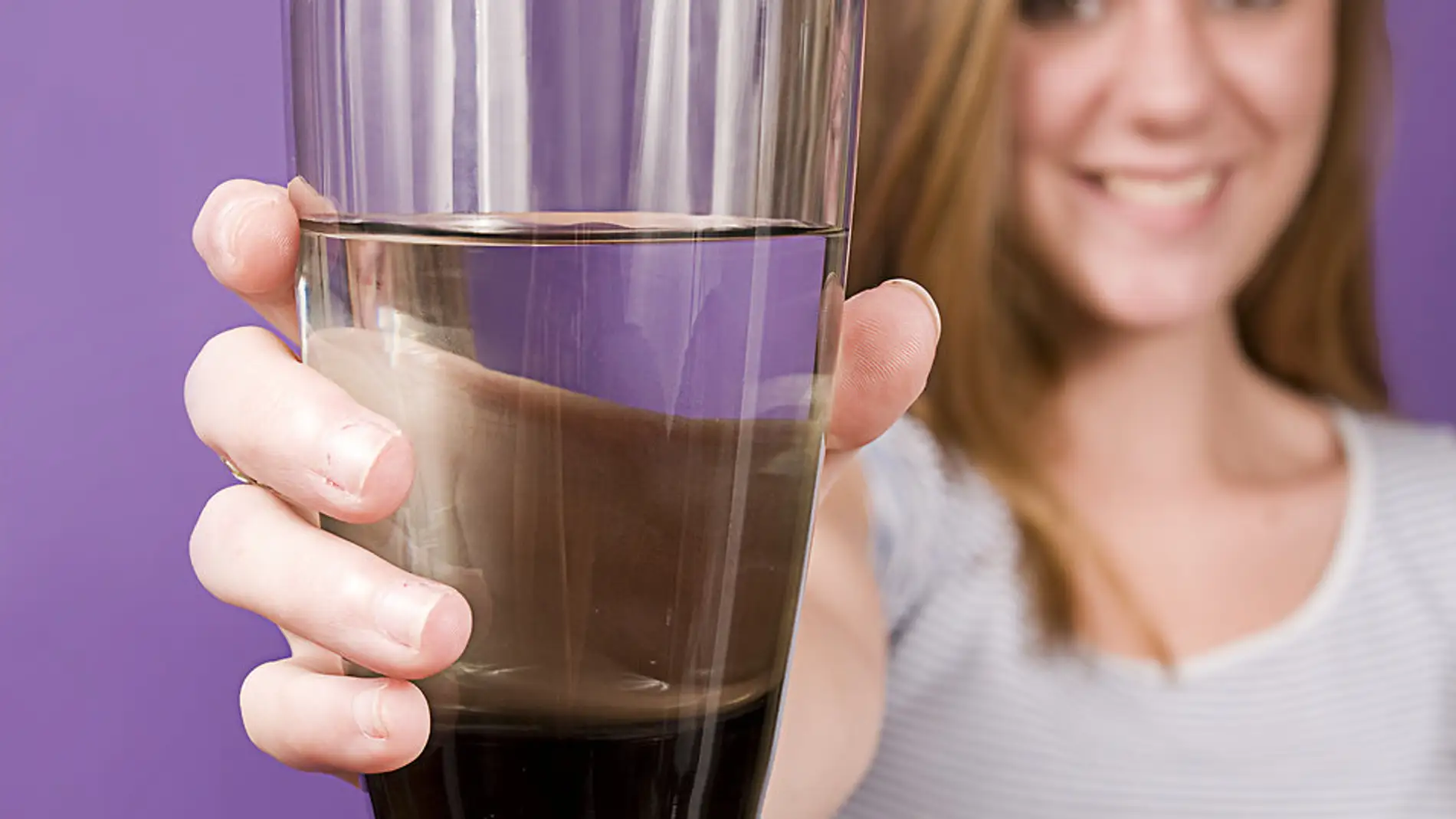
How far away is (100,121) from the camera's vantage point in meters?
1.61

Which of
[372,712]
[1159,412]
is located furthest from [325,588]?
[1159,412]

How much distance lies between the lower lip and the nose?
0.27 ft

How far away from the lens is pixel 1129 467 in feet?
5.72

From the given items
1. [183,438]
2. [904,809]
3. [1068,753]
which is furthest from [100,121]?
[1068,753]

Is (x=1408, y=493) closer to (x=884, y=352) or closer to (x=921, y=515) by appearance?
(x=921, y=515)

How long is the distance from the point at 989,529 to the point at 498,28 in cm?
134

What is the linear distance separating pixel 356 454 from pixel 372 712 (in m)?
0.09

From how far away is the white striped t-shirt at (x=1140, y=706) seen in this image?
1593 mm

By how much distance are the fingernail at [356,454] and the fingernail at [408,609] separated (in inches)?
1.2

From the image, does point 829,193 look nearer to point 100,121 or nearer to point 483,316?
point 483,316

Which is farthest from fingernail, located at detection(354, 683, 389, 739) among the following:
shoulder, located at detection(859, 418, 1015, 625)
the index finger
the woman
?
shoulder, located at detection(859, 418, 1015, 625)

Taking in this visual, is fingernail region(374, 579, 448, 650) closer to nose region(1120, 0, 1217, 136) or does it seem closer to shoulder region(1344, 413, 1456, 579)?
nose region(1120, 0, 1217, 136)

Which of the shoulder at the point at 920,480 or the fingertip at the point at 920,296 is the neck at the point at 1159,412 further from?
the fingertip at the point at 920,296

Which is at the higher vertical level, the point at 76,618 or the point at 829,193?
the point at 829,193
